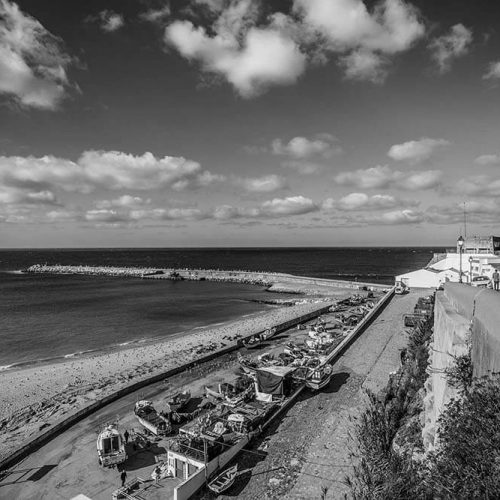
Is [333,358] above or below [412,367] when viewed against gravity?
below

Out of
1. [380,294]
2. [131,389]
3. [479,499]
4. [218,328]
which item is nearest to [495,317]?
[479,499]

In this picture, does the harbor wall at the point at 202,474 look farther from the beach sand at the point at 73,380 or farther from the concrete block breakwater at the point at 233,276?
the concrete block breakwater at the point at 233,276

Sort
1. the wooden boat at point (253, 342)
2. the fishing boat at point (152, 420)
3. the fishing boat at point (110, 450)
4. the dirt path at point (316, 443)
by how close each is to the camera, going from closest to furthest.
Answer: the dirt path at point (316, 443) < the fishing boat at point (110, 450) < the fishing boat at point (152, 420) < the wooden boat at point (253, 342)

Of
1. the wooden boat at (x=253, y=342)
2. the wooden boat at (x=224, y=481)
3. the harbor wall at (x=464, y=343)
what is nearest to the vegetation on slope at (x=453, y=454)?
the harbor wall at (x=464, y=343)

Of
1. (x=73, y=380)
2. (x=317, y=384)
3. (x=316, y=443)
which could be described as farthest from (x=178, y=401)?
(x=73, y=380)

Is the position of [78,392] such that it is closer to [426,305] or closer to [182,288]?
[426,305]

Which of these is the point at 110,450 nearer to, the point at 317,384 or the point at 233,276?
the point at 317,384
